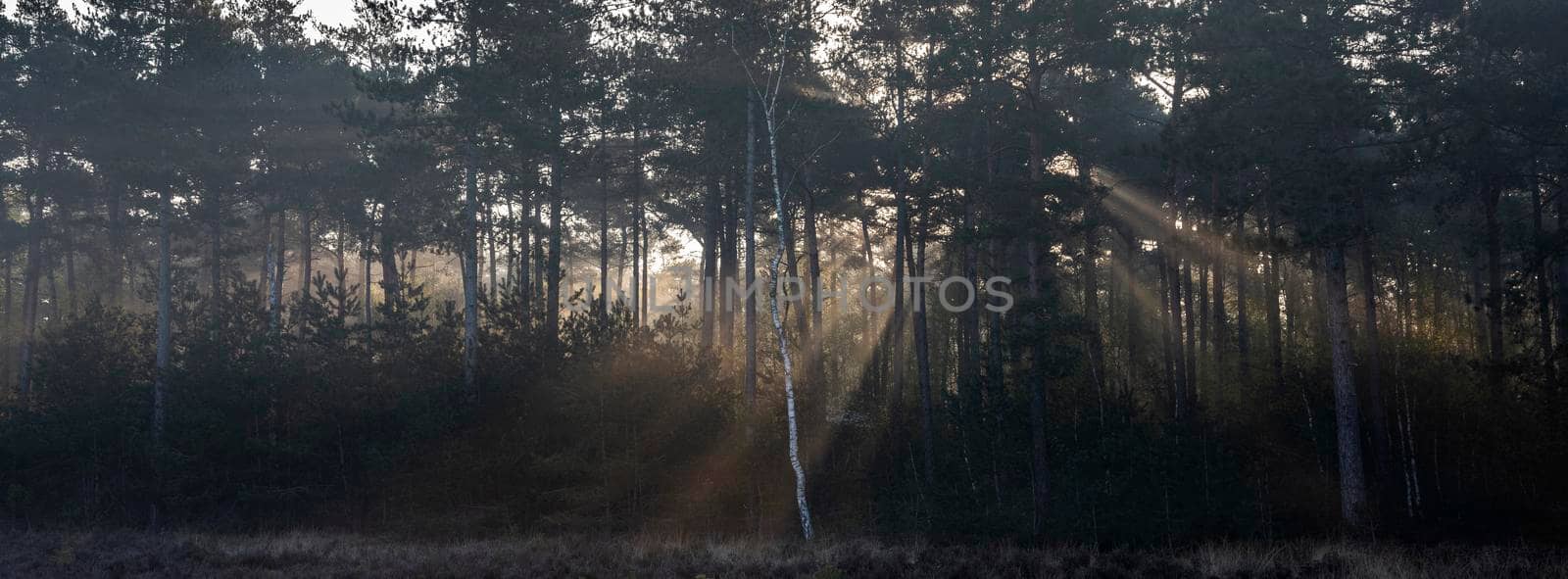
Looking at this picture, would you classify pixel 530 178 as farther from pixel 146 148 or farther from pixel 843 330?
pixel 843 330

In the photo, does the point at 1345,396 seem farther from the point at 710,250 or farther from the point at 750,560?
the point at 710,250

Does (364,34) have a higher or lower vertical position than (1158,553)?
higher

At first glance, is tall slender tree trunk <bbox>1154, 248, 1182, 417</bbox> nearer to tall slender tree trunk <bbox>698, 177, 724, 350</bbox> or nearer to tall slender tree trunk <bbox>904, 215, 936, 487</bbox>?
tall slender tree trunk <bbox>904, 215, 936, 487</bbox>

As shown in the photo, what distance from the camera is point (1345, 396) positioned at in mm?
18766

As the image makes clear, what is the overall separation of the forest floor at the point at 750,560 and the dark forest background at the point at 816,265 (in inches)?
107

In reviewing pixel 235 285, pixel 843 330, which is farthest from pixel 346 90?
pixel 843 330

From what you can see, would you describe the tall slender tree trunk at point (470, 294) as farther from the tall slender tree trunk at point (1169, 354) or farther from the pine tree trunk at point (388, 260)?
the tall slender tree trunk at point (1169, 354)

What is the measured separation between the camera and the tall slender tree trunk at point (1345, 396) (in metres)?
18.6

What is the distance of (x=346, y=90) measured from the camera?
3366 cm

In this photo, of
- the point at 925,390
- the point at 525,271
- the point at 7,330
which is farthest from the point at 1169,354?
the point at 7,330

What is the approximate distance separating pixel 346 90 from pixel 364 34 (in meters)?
13.2

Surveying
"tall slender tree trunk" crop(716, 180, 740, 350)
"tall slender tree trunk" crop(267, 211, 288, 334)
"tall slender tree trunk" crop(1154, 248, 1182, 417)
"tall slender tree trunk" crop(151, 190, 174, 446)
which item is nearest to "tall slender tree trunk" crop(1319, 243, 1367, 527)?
"tall slender tree trunk" crop(1154, 248, 1182, 417)

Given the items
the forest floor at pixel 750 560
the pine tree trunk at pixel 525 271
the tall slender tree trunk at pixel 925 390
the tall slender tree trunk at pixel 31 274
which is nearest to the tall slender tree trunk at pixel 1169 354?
the tall slender tree trunk at pixel 925 390

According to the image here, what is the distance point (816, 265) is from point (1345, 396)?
14.2 metres
